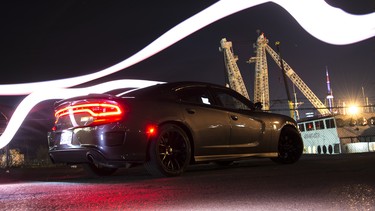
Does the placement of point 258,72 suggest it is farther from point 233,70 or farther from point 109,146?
point 109,146

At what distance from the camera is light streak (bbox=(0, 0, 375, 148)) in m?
11.6

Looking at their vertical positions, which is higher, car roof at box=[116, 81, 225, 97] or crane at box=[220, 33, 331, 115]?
crane at box=[220, 33, 331, 115]

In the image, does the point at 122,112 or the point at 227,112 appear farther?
the point at 227,112

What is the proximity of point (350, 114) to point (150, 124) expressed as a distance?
103 ft

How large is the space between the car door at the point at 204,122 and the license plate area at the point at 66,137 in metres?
1.74

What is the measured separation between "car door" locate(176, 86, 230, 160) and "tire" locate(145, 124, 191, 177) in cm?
24

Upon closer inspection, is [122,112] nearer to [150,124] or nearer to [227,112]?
[150,124]

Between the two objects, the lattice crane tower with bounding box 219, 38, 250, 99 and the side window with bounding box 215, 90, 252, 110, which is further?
the lattice crane tower with bounding box 219, 38, 250, 99

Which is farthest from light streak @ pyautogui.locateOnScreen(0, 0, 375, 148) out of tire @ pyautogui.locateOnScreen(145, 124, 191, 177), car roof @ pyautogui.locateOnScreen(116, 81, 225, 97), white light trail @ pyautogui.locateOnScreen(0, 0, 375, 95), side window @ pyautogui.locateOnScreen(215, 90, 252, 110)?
tire @ pyautogui.locateOnScreen(145, 124, 191, 177)

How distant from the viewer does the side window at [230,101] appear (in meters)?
7.59

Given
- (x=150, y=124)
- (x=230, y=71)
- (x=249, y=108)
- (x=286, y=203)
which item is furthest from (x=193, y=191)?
(x=230, y=71)

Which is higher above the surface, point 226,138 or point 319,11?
point 319,11

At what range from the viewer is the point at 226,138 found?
7180 millimetres

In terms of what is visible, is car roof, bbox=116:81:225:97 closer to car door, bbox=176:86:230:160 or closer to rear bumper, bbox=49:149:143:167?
car door, bbox=176:86:230:160
